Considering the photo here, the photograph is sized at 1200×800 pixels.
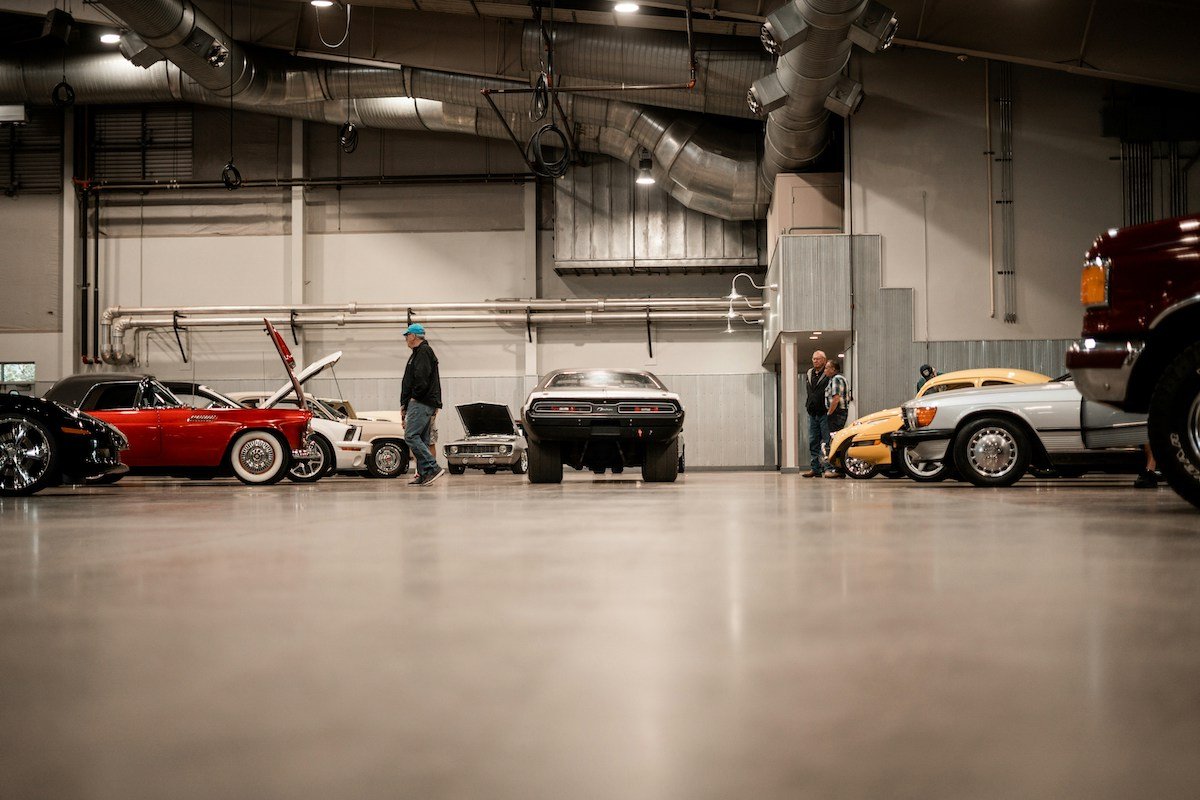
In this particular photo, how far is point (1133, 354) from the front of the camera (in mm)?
5305

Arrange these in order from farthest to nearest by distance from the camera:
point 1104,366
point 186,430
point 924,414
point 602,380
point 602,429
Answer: point 602,380 → point 186,430 → point 602,429 → point 924,414 → point 1104,366

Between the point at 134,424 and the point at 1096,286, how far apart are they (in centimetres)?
958

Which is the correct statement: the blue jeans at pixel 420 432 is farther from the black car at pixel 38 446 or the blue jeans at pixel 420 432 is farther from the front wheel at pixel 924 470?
the front wheel at pixel 924 470

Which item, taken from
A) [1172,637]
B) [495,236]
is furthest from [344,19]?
[1172,637]

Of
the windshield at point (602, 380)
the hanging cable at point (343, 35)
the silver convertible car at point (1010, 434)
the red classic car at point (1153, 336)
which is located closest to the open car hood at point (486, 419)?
the windshield at point (602, 380)

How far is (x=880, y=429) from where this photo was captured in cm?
1278

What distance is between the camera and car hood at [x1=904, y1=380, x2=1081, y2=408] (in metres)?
8.82

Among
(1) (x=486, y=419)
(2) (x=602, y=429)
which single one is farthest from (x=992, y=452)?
(1) (x=486, y=419)

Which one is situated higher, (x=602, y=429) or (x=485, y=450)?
(x=602, y=429)

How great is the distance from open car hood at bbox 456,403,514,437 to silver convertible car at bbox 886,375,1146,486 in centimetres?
945

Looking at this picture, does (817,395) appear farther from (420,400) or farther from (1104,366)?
(1104,366)

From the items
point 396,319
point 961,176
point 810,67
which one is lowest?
point 396,319

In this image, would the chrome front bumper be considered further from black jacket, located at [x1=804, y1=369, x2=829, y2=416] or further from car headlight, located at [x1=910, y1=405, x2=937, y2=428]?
black jacket, located at [x1=804, y1=369, x2=829, y2=416]

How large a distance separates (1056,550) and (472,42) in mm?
15983
